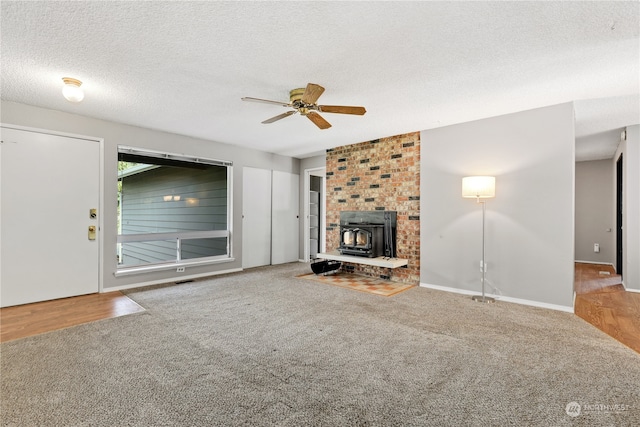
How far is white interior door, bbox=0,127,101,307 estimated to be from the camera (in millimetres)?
3604

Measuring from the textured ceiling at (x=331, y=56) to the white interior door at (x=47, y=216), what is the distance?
0.60m

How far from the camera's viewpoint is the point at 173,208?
644cm

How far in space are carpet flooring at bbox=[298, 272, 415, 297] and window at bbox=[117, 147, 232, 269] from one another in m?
1.97

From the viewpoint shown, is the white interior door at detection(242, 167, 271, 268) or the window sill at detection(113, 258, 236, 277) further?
the white interior door at detection(242, 167, 271, 268)

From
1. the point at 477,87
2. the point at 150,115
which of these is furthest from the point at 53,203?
the point at 477,87

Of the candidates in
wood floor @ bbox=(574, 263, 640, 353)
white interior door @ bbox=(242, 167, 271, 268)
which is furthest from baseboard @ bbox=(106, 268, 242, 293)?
wood floor @ bbox=(574, 263, 640, 353)

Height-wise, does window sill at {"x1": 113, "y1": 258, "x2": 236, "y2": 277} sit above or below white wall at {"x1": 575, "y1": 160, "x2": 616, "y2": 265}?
below

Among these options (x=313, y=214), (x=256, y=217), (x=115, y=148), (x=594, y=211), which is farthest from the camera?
(x=313, y=214)

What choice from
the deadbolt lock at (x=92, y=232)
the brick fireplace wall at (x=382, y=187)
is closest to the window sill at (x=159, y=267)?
the deadbolt lock at (x=92, y=232)

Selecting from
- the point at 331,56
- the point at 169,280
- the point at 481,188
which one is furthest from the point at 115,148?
the point at 481,188

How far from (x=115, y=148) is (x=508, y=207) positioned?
218 inches

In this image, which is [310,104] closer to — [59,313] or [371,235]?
[371,235]

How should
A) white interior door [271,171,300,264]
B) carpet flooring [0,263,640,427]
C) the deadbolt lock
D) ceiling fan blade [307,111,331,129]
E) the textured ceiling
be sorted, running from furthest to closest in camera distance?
white interior door [271,171,300,264]
the deadbolt lock
ceiling fan blade [307,111,331,129]
the textured ceiling
carpet flooring [0,263,640,427]

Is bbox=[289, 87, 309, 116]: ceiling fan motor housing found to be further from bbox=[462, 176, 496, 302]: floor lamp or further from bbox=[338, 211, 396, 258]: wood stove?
bbox=[338, 211, 396, 258]: wood stove
